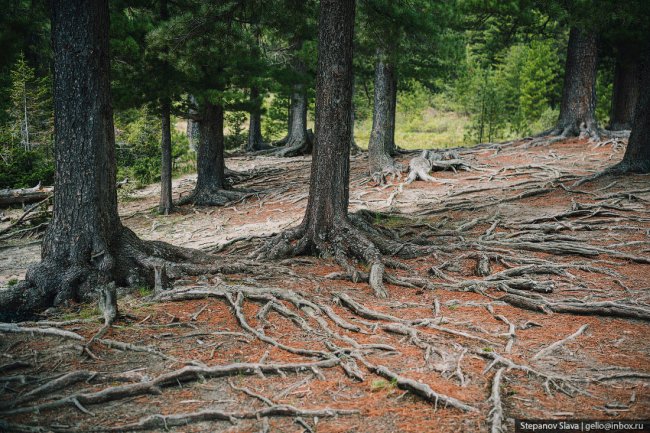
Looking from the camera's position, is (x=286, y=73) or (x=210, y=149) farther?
(x=210, y=149)

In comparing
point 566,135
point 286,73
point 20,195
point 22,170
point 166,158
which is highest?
point 286,73

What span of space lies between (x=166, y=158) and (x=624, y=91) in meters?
14.7

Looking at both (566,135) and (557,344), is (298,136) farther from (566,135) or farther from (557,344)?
(557,344)

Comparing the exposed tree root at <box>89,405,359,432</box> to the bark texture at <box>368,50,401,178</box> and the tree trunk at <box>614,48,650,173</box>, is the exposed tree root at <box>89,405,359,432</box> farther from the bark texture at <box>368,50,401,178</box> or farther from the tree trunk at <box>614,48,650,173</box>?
the bark texture at <box>368,50,401,178</box>

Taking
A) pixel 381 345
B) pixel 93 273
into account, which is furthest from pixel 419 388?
pixel 93 273

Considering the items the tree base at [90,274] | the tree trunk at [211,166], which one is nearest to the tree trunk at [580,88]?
the tree trunk at [211,166]

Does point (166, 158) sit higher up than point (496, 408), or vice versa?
point (166, 158)

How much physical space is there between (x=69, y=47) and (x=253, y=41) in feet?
18.3

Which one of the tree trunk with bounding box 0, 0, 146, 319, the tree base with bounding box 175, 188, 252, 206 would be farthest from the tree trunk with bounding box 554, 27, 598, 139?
the tree trunk with bounding box 0, 0, 146, 319

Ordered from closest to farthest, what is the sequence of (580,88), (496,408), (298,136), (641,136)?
1. (496,408)
2. (641,136)
3. (580,88)
4. (298,136)

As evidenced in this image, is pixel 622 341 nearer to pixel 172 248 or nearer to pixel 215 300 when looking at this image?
pixel 215 300

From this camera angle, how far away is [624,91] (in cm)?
1662

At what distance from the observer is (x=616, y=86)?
1695cm

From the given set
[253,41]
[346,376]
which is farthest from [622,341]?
[253,41]
